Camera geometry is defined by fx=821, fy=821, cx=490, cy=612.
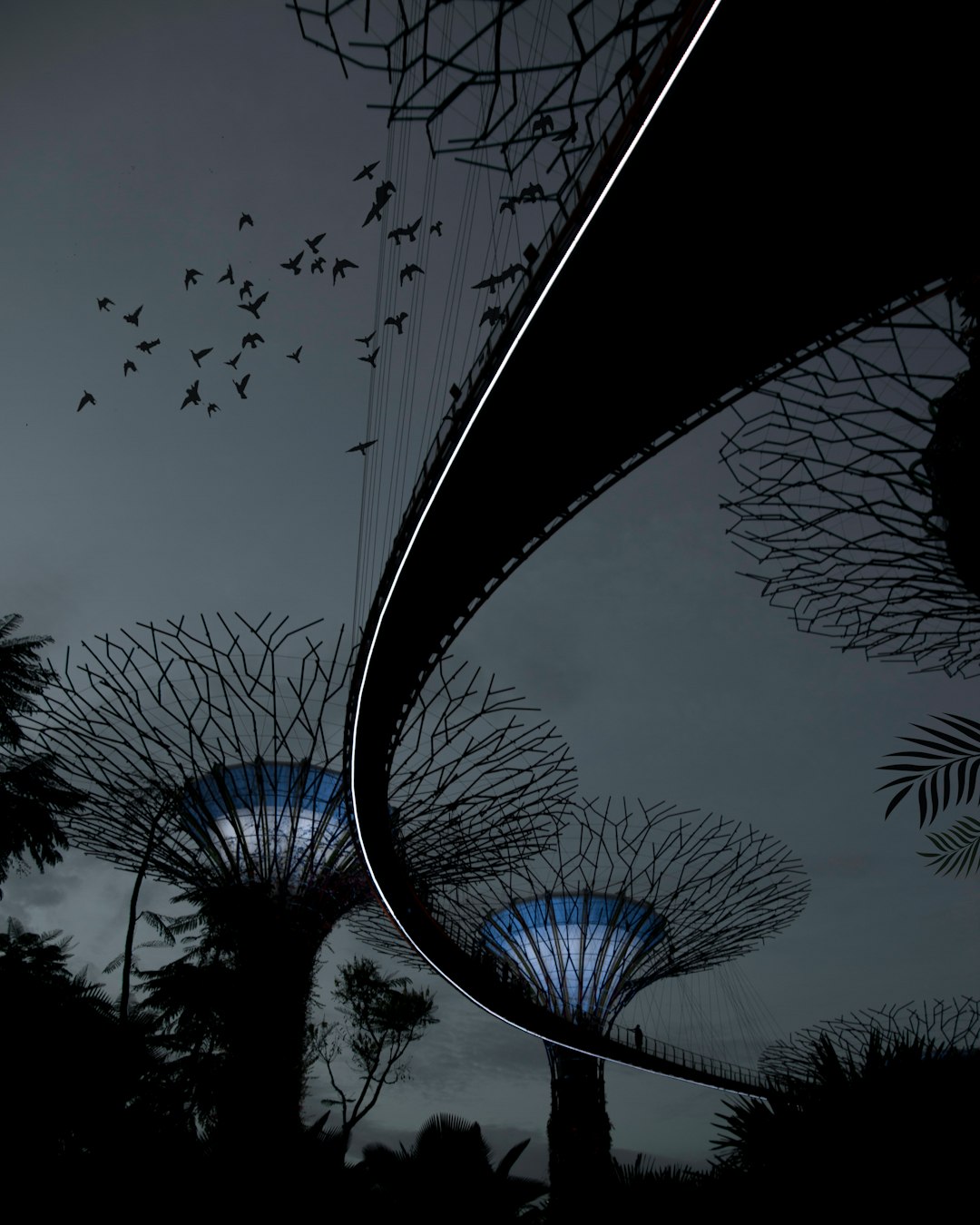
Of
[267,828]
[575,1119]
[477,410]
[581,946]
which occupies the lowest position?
[575,1119]

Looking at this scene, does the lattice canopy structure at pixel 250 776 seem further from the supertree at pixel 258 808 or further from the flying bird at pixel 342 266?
the flying bird at pixel 342 266

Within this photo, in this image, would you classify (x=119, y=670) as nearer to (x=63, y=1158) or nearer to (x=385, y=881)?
(x=385, y=881)

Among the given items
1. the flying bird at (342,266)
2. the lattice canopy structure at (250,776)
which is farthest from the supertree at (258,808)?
the flying bird at (342,266)

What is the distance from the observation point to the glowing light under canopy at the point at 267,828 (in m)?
15.3

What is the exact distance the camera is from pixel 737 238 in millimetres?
5789

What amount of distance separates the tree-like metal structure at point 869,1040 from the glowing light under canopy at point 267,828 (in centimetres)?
859

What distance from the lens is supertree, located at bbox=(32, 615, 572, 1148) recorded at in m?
13.6

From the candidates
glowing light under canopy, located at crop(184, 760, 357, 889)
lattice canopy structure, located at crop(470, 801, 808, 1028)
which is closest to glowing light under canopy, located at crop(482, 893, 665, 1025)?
lattice canopy structure, located at crop(470, 801, 808, 1028)

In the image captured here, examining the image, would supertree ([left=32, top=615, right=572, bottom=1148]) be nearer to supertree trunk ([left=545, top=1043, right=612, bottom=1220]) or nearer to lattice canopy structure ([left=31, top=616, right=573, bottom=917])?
lattice canopy structure ([left=31, top=616, right=573, bottom=917])

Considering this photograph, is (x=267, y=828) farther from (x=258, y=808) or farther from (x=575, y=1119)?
(x=575, y=1119)

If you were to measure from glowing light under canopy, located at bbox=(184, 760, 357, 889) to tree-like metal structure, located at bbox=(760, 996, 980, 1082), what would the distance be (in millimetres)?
8587

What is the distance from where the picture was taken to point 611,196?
5.45 metres

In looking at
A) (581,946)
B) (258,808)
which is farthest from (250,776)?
(581,946)

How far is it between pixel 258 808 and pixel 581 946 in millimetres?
10479
